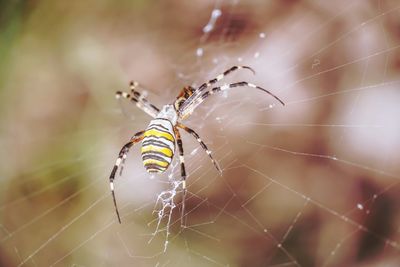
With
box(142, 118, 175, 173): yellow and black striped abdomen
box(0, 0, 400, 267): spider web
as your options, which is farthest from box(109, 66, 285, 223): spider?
box(0, 0, 400, 267): spider web

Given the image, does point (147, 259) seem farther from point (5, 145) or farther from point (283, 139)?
point (5, 145)

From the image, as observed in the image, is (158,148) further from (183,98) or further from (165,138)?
(183,98)

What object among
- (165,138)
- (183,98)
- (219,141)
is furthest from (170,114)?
(219,141)

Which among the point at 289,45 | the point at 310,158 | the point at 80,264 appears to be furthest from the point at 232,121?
the point at 80,264

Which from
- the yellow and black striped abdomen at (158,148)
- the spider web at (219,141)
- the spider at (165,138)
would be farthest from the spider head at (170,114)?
the spider web at (219,141)

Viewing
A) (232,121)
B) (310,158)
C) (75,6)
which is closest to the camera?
(310,158)
